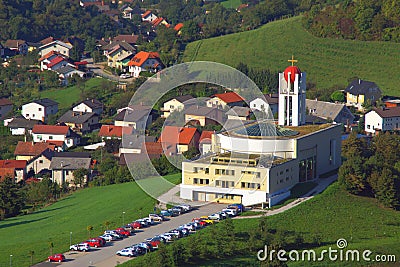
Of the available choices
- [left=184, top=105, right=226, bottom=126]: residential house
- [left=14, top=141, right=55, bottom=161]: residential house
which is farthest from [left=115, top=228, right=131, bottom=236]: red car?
[left=184, top=105, right=226, bottom=126]: residential house

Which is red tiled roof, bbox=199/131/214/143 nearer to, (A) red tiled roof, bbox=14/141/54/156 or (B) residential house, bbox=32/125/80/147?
(B) residential house, bbox=32/125/80/147

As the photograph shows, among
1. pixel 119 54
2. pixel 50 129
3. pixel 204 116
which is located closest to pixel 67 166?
pixel 50 129

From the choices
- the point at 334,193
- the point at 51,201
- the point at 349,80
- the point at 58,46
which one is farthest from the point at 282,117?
the point at 58,46

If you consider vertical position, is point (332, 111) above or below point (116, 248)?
above

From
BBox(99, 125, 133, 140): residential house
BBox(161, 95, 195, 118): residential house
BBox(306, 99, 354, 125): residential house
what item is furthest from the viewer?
BBox(161, 95, 195, 118): residential house

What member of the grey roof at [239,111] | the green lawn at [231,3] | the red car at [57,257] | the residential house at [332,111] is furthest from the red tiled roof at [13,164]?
the green lawn at [231,3]

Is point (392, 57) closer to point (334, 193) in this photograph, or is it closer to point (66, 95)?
point (66, 95)

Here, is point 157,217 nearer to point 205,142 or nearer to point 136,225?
point 136,225
